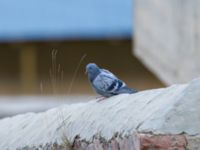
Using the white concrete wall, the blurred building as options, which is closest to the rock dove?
the white concrete wall

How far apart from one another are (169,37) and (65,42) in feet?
11.0

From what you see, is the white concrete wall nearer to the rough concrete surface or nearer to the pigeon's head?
the rough concrete surface

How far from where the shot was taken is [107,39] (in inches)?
621

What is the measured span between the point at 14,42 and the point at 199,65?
5.27 m

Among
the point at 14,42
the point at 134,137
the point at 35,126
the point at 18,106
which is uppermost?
the point at 134,137

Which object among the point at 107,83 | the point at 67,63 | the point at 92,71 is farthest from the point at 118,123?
the point at 67,63

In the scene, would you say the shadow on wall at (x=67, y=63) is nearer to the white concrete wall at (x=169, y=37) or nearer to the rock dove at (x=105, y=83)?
the white concrete wall at (x=169, y=37)

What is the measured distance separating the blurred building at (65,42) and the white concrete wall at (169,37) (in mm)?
1321

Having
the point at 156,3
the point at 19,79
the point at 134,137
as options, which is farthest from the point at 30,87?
the point at 134,137

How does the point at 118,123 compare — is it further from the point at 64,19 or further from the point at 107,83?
the point at 64,19

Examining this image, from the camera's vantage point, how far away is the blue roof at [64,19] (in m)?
15.6

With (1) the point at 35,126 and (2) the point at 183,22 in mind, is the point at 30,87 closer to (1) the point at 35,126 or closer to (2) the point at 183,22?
(2) the point at 183,22

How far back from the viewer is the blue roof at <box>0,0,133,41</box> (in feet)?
51.2

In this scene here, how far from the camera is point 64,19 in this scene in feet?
52.7
